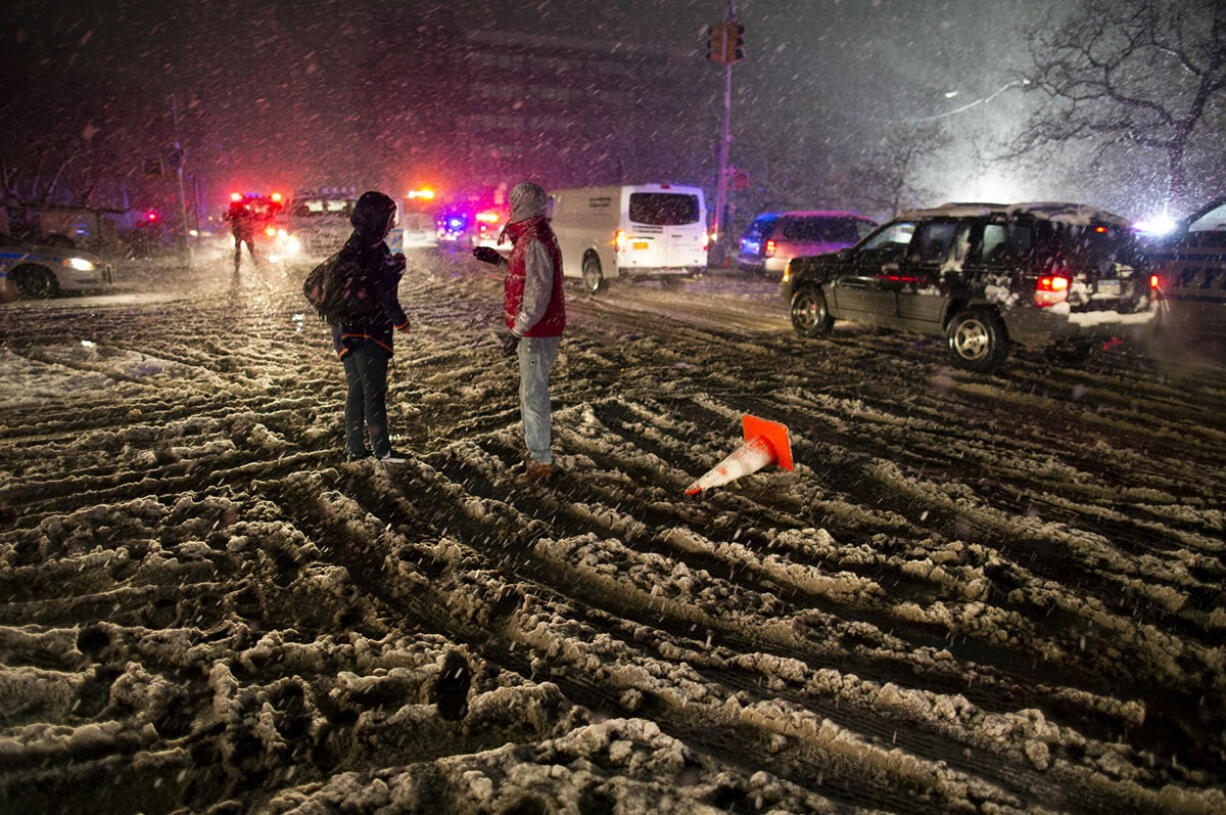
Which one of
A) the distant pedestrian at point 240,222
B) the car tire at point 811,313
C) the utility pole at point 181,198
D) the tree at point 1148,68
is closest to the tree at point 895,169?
the tree at point 1148,68

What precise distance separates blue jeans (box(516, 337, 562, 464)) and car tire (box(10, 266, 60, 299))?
43.1 feet

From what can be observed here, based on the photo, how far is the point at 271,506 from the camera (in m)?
4.24

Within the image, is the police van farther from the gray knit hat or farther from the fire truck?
the fire truck

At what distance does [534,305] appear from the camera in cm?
450

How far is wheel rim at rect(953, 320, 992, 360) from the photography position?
809cm

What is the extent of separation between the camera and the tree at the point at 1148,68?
773 inches

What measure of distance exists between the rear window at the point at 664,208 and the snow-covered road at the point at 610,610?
338 inches

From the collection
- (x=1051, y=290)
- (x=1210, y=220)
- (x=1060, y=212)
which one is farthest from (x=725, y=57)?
(x=1051, y=290)

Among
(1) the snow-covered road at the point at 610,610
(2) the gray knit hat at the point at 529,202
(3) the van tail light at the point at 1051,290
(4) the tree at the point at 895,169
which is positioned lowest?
(1) the snow-covered road at the point at 610,610

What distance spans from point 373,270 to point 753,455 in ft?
9.01

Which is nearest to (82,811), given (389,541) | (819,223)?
(389,541)

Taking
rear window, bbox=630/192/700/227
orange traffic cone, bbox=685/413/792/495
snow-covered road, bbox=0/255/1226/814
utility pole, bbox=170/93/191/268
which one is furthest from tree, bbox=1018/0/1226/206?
utility pole, bbox=170/93/191/268

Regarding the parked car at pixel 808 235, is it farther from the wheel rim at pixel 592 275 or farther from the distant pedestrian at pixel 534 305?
the distant pedestrian at pixel 534 305

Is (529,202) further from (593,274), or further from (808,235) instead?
(808,235)
